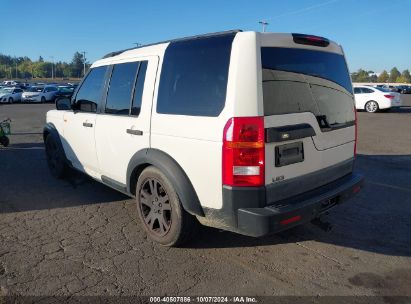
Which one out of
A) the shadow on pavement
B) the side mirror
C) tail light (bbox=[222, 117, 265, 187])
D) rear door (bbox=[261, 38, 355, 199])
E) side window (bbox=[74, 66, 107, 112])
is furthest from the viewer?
the side mirror

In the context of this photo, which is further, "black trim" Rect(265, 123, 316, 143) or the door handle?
the door handle

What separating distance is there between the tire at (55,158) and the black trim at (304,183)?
3.95 meters

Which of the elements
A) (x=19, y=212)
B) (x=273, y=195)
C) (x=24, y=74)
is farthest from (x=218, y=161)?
(x=24, y=74)

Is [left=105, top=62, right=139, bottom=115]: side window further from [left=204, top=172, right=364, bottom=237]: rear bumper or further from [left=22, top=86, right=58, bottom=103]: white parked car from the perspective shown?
[left=22, top=86, right=58, bottom=103]: white parked car

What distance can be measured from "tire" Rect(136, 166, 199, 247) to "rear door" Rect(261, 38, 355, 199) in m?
0.97

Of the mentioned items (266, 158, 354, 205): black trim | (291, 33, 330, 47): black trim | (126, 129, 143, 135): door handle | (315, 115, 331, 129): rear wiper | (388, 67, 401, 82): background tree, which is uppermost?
(388, 67, 401, 82): background tree

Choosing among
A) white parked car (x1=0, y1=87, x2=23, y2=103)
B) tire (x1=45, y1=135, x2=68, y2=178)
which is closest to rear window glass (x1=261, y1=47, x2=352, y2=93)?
tire (x1=45, y1=135, x2=68, y2=178)

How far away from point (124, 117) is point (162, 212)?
1165 mm

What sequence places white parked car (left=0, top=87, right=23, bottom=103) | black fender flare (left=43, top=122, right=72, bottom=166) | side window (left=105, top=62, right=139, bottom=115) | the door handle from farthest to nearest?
1. white parked car (left=0, top=87, right=23, bottom=103)
2. black fender flare (left=43, top=122, right=72, bottom=166)
3. side window (left=105, top=62, right=139, bottom=115)
4. the door handle

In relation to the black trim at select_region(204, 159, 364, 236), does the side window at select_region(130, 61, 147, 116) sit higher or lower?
→ higher

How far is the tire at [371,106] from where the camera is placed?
21828 mm

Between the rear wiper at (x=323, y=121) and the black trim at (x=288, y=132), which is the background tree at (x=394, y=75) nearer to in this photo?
the rear wiper at (x=323, y=121)

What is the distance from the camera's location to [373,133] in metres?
12.7

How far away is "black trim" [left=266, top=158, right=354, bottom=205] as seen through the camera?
3084 mm
